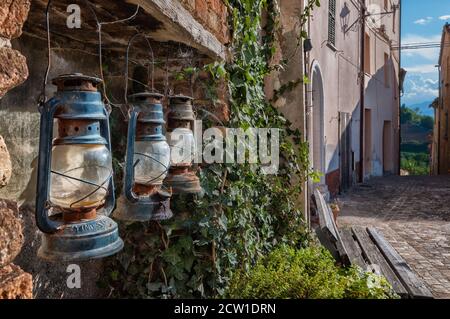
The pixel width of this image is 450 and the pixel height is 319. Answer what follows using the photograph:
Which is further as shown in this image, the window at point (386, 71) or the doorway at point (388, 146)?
the doorway at point (388, 146)

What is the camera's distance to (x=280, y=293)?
2.97 meters

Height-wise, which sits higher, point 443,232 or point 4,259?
point 4,259

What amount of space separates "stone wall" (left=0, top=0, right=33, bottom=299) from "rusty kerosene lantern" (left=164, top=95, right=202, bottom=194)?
886 mm

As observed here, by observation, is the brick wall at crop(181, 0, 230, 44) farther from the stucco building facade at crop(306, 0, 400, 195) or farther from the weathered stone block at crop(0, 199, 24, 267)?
the stucco building facade at crop(306, 0, 400, 195)

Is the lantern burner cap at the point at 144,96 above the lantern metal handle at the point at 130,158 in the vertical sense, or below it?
above

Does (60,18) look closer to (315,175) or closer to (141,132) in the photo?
(141,132)

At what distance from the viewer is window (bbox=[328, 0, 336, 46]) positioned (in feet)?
30.6

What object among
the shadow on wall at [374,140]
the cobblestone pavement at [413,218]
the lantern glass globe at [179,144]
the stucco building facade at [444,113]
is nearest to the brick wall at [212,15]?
the lantern glass globe at [179,144]

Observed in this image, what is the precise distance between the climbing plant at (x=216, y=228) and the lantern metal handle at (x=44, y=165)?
58.8 inches

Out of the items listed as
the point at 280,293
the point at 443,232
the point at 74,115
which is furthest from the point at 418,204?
the point at 74,115

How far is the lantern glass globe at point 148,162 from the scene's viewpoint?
149cm

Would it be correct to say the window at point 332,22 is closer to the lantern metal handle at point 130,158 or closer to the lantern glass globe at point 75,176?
the lantern metal handle at point 130,158

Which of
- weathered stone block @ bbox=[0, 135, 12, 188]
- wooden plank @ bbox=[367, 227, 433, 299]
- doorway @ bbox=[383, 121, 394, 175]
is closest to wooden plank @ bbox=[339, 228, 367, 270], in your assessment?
wooden plank @ bbox=[367, 227, 433, 299]
